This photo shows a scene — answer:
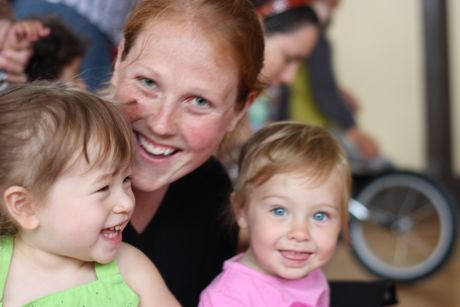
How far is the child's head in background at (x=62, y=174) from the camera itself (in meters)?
1.19

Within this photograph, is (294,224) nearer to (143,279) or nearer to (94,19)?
(143,279)

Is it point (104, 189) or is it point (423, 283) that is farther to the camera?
point (423, 283)

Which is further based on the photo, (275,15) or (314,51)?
(314,51)

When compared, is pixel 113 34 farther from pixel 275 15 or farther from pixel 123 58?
pixel 275 15

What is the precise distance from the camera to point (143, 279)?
1324 millimetres

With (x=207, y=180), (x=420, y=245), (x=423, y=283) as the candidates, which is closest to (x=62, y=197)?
(x=207, y=180)

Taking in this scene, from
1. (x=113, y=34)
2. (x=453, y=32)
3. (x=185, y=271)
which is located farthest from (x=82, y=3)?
(x=453, y=32)

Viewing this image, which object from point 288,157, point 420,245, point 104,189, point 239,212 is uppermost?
point 104,189

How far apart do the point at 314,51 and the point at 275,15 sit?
3.05 feet

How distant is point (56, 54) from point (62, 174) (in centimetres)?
68

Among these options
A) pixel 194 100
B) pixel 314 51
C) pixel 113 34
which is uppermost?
pixel 194 100

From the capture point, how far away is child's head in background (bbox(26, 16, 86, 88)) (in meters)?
1.75

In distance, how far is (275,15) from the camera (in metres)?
3.12

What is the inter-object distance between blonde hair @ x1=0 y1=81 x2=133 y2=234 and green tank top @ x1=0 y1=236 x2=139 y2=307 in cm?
5
